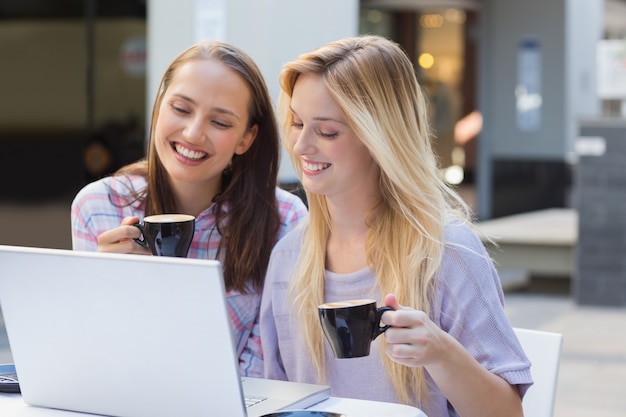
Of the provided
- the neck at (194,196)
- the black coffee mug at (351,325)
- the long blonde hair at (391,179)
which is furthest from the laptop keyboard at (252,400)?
the neck at (194,196)

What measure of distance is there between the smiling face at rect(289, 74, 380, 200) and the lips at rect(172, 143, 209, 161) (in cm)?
37

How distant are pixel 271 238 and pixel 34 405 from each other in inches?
33.0

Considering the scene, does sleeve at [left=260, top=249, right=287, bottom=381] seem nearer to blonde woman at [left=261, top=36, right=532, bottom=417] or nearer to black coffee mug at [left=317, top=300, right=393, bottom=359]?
blonde woman at [left=261, top=36, right=532, bottom=417]

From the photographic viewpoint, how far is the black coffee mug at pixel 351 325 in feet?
5.84

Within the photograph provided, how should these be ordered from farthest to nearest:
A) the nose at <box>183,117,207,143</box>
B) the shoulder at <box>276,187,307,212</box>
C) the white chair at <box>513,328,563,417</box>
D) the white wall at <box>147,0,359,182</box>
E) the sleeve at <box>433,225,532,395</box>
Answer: the white wall at <box>147,0,359,182</box>, the shoulder at <box>276,187,307,212</box>, the nose at <box>183,117,207,143</box>, the white chair at <box>513,328,563,417</box>, the sleeve at <box>433,225,532,395</box>

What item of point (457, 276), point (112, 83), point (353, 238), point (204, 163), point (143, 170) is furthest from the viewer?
point (112, 83)

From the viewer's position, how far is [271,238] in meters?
2.63

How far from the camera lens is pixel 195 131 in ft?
8.08

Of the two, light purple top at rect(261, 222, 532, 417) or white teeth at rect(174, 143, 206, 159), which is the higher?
white teeth at rect(174, 143, 206, 159)

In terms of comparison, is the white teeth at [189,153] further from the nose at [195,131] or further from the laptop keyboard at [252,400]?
the laptop keyboard at [252,400]

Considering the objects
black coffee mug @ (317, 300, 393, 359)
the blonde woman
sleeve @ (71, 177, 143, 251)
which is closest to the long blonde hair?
the blonde woman

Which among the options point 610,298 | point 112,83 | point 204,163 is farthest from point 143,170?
point 610,298

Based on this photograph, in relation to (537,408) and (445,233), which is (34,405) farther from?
(537,408)

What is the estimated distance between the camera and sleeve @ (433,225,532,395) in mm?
2088
